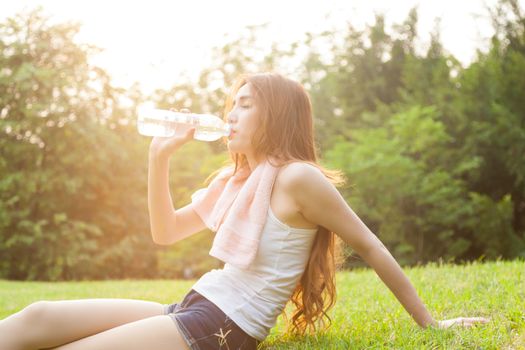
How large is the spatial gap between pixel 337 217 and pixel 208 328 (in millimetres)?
768

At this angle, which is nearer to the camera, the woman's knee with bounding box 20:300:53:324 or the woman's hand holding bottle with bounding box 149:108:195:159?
the woman's knee with bounding box 20:300:53:324

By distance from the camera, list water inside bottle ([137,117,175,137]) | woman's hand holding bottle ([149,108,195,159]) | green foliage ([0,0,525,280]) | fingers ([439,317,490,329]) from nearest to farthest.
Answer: fingers ([439,317,490,329]), woman's hand holding bottle ([149,108,195,159]), water inside bottle ([137,117,175,137]), green foliage ([0,0,525,280])

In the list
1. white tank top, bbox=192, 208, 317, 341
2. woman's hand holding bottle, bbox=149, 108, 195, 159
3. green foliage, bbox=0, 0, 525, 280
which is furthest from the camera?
green foliage, bbox=0, 0, 525, 280

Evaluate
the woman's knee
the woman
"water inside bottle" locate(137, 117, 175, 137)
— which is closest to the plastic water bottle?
"water inside bottle" locate(137, 117, 175, 137)

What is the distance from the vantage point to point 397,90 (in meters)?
19.9

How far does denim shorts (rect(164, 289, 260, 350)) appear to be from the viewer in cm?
256

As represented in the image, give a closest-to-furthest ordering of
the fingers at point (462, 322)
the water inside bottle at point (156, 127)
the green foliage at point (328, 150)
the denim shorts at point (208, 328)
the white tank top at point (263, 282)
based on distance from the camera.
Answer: the denim shorts at point (208, 328) → the white tank top at point (263, 282) → the fingers at point (462, 322) → the water inside bottle at point (156, 127) → the green foliage at point (328, 150)

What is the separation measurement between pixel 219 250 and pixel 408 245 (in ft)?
46.0

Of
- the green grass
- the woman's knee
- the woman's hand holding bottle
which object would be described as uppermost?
the woman's hand holding bottle

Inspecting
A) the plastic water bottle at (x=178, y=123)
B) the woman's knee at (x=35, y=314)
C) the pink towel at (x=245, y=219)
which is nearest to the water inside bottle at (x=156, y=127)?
the plastic water bottle at (x=178, y=123)

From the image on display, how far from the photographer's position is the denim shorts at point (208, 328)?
2.56 meters

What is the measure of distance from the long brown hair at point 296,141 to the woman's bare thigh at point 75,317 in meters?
0.81

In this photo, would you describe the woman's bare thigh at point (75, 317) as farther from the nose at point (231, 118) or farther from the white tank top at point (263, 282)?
the nose at point (231, 118)

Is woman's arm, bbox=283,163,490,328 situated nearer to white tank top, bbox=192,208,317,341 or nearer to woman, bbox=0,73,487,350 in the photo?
woman, bbox=0,73,487,350
